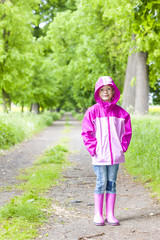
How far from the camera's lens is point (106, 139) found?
421 centimetres

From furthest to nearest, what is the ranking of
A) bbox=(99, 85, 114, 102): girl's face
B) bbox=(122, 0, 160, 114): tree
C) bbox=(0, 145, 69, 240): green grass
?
bbox=(122, 0, 160, 114): tree, bbox=(99, 85, 114, 102): girl's face, bbox=(0, 145, 69, 240): green grass

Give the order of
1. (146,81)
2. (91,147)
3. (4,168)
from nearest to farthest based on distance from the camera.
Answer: (91,147) < (4,168) < (146,81)

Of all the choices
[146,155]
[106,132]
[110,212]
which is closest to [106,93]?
[106,132]

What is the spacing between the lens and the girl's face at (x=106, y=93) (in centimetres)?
441

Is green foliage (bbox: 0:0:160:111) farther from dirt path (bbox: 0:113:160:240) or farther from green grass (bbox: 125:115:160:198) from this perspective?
dirt path (bbox: 0:113:160:240)

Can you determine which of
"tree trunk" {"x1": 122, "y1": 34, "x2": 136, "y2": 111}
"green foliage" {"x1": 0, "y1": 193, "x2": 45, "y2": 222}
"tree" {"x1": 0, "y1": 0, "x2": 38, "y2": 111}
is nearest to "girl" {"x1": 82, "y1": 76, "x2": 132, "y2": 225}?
"green foliage" {"x1": 0, "y1": 193, "x2": 45, "y2": 222}

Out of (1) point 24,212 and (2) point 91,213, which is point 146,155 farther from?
(1) point 24,212

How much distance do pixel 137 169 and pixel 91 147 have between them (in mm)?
3773

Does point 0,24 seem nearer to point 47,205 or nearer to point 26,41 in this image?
point 26,41

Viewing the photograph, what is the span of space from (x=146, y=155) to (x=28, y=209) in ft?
13.0

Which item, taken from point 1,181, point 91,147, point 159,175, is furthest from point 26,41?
point 91,147

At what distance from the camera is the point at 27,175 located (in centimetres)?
769

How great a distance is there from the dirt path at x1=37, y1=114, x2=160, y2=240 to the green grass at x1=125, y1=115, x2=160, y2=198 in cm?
26

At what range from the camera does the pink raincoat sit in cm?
419
